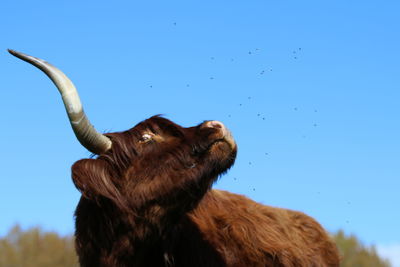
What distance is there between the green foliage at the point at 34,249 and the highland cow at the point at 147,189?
41.0ft

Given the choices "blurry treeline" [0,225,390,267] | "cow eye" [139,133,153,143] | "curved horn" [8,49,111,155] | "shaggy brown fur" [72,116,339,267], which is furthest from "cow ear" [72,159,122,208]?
"blurry treeline" [0,225,390,267]

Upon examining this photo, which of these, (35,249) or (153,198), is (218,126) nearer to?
(153,198)

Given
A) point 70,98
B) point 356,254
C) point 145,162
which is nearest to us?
point 70,98

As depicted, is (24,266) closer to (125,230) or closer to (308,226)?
(308,226)

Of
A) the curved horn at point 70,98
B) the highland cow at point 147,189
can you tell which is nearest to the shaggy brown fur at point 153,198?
the highland cow at point 147,189

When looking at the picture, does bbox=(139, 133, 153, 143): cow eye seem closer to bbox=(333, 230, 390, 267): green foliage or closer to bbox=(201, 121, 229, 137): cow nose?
bbox=(201, 121, 229, 137): cow nose

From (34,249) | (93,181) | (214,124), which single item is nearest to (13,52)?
(93,181)

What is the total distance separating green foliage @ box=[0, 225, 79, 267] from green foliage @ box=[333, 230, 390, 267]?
8.76 meters

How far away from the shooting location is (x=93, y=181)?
608cm

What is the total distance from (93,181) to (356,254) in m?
15.9

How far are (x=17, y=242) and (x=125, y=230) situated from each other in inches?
547

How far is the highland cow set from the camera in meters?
6.04

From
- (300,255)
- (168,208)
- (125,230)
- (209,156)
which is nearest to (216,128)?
(209,156)

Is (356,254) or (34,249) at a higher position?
(34,249)
